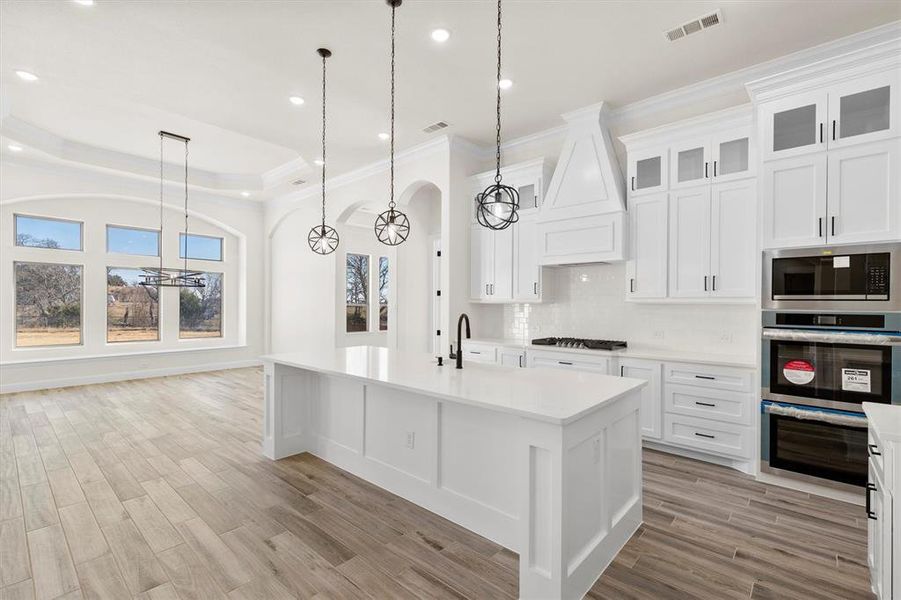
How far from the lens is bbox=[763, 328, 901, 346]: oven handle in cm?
286

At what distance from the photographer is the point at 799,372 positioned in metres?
3.19

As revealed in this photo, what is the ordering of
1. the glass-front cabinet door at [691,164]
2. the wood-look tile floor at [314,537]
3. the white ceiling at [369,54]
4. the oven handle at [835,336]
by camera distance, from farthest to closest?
the glass-front cabinet door at [691,164] → the white ceiling at [369,54] → the oven handle at [835,336] → the wood-look tile floor at [314,537]

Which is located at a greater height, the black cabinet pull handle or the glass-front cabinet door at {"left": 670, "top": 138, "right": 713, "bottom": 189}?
the glass-front cabinet door at {"left": 670, "top": 138, "right": 713, "bottom": 189}

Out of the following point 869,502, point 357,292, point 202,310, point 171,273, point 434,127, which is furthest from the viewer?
point 357,292

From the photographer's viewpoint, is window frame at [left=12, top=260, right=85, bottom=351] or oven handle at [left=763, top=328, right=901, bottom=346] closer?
oven handle at [left=763, top=328, right=901, bottom=346]

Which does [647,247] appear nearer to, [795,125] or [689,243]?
[689,243]

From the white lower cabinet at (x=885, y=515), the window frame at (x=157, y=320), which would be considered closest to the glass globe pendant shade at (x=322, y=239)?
the white lower cabinet at (x=885, y=515)

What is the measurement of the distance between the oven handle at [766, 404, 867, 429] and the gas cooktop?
1.37 metres

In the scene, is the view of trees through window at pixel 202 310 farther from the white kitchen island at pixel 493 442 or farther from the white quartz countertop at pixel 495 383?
the white quartz countertop at pixel 495 383

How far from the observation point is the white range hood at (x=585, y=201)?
4.36 m

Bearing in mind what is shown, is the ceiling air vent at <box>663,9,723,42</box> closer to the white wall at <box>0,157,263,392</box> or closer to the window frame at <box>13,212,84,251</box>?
the white wall at <box>0,157,263,392</box>

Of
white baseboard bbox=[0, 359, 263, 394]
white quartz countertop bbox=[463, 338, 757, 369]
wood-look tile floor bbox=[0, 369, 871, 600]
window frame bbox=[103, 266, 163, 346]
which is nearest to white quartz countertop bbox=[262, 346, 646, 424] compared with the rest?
wood-look tile floor bbox=[0, 369, 871, 600]

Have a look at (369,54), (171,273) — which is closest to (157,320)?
(171,273)

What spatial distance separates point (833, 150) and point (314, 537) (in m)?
4.41
